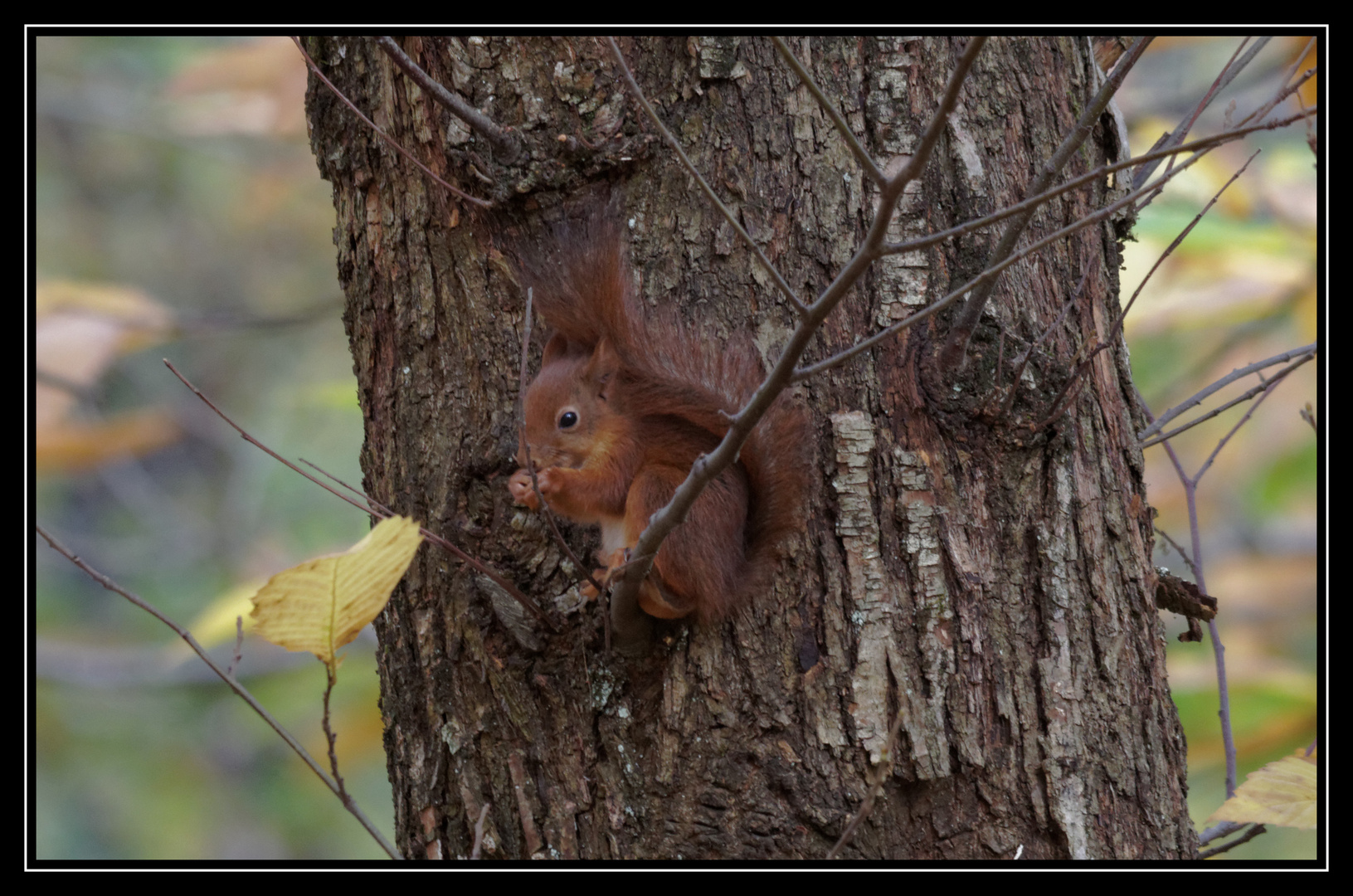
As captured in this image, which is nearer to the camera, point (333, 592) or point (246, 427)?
point (333, 592)

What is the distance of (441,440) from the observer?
66.9 inches

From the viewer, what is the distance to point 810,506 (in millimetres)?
1532

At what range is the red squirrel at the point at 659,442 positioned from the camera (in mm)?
1533

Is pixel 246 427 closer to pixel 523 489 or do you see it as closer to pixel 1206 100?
pixel 523 489

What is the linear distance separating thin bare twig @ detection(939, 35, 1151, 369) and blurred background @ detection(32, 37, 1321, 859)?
0.66m

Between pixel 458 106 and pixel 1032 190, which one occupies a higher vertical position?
pixel 458 106

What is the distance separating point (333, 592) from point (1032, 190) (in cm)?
105

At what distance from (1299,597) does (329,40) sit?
4.57 m

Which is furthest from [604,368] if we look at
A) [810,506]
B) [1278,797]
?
[1278,797]

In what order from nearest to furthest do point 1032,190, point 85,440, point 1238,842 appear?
point 1032,190 < point 1238,842 < point 85,440

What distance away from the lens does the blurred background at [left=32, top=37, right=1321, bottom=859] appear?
309cm

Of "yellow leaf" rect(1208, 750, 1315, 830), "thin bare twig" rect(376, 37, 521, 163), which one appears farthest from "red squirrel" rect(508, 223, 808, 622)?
"yellow leaf" rect(1208, 750, 1315, 830)

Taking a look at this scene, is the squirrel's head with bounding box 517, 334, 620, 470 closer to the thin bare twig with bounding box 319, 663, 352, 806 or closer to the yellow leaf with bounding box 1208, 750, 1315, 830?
the thin bare twig with bounding box 319, 663, 352, 806
